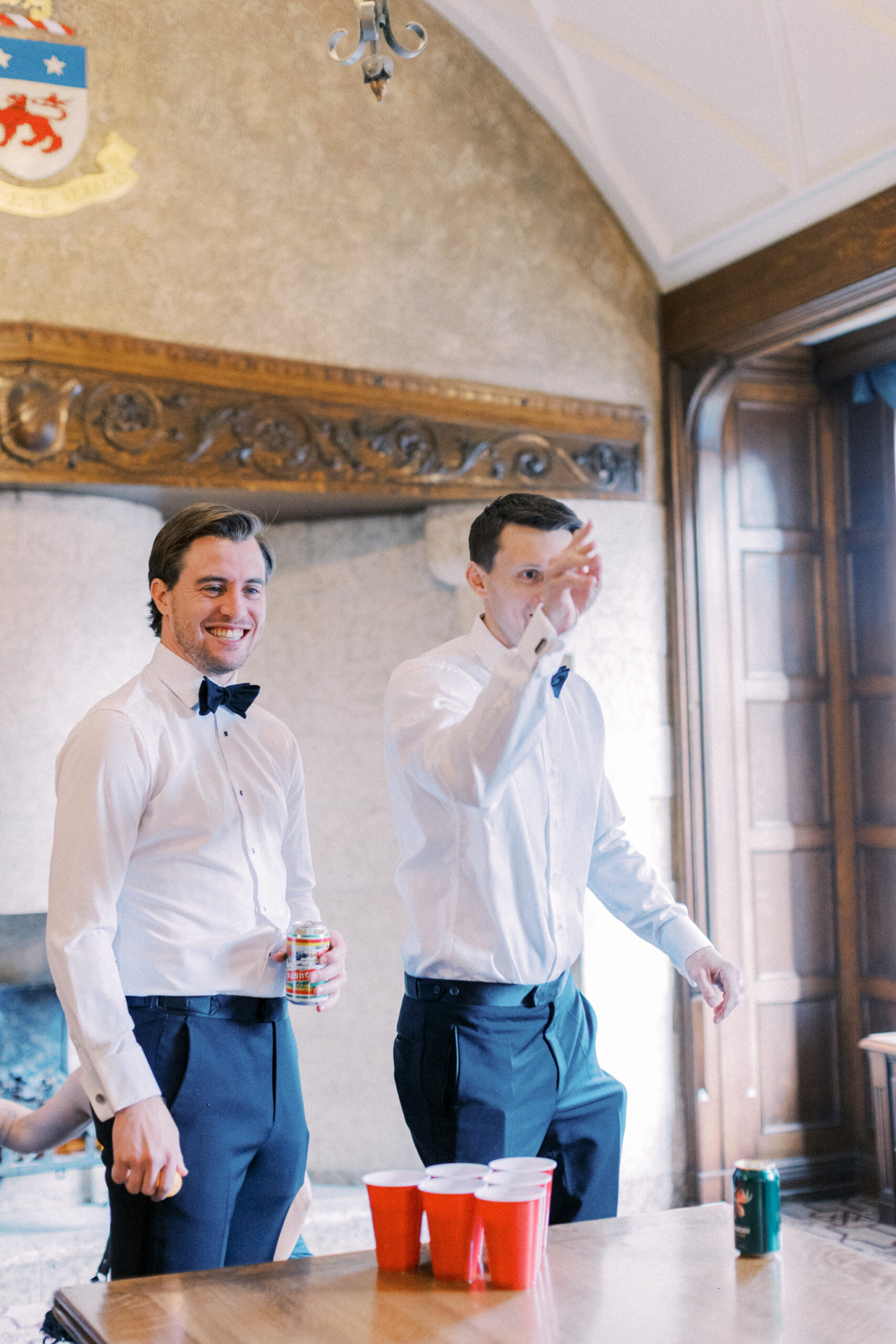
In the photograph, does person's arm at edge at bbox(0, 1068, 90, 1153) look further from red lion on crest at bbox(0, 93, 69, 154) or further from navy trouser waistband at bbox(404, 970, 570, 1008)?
red lion on crest at bbox(0, 93, 69, 154)

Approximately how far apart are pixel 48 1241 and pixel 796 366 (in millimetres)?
3768

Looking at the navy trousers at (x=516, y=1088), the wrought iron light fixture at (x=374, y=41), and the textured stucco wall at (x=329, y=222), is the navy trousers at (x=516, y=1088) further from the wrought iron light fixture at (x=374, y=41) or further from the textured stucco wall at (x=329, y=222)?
the textured stucco wall at (x=329, y=222)

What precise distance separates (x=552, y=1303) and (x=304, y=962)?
27.6 inches

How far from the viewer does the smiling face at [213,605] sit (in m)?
2.22

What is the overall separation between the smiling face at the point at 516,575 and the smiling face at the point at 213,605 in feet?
1.32

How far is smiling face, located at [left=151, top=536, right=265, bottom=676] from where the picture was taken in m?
2.22

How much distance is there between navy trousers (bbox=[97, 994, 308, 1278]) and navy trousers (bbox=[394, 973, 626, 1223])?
22 centimetres

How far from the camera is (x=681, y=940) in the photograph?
2459 millimetres

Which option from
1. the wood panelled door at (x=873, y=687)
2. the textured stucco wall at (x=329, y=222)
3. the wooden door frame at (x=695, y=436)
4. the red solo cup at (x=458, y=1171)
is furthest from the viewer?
the wood panelled door at (x=873, y=687)

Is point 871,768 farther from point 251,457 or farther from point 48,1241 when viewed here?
point 48,1241

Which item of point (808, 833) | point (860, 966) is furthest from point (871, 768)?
point (860, 966)

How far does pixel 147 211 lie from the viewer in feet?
12.4

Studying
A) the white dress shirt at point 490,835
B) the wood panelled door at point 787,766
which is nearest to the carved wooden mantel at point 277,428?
the wood panelled door at point 787,766

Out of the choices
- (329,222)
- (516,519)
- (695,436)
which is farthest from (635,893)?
(329,222)
